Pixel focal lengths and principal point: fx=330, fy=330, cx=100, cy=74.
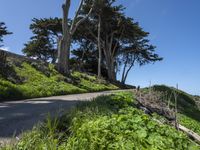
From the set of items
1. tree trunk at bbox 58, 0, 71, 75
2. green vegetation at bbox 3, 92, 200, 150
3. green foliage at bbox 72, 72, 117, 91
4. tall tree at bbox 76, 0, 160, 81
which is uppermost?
tall tree at bbox 76, 0, 160, 81

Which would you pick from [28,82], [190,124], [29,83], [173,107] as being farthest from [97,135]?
[28,82]

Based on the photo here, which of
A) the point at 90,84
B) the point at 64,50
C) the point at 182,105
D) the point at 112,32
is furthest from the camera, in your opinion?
the point at 112,32

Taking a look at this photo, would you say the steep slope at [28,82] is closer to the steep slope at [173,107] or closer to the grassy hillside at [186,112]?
the steep slope at [173,107]

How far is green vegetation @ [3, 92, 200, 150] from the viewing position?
551cm

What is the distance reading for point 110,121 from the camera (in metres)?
7.49

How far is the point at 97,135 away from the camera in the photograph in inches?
256

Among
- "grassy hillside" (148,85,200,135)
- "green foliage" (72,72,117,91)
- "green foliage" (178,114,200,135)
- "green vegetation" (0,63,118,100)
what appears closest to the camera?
"green foliage" (178,114,200,135)

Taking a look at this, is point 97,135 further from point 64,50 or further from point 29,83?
point 64,50

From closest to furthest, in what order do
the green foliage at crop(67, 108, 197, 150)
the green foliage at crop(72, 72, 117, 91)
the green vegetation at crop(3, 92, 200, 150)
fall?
1. the green vegetation at crop(3, 92, 200, 150)
2. the green foliage at crop(67, 108, 197, 150)
3. the green foliage at crop(72, 72, 117, 91)

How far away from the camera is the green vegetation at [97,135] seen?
5.51 m

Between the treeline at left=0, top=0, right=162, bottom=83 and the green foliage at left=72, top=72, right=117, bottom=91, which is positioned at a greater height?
the treeline at left=0, top=0, right=162, bottom=83

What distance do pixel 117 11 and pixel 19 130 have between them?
119ft

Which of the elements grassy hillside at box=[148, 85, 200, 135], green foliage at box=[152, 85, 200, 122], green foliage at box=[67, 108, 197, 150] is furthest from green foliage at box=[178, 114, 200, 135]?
green foliage at box=[67, 108, 197, 150]

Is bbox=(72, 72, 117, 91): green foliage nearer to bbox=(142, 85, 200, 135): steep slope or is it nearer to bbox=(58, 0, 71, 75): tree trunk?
bbox=(58, 0, 71, 75): tree trunk
